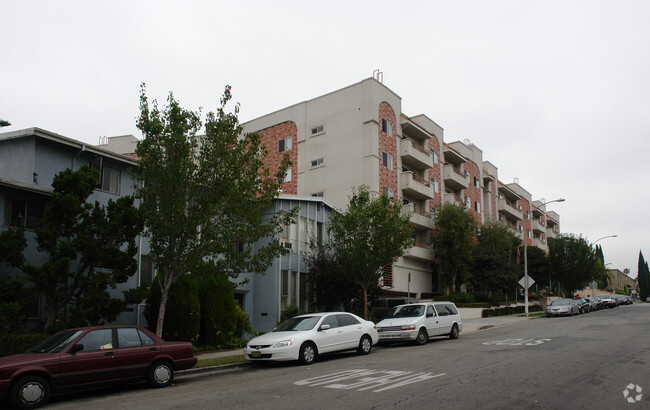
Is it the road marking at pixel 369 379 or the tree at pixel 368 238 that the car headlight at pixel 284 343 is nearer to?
the road marking at pixel 369 379

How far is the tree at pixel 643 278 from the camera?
111 metres

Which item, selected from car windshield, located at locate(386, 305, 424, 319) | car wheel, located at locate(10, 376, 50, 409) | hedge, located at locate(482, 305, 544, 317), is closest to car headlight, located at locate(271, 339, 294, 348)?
car wheel, located at locate(10, 376, 50, 409)

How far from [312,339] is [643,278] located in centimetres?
12258

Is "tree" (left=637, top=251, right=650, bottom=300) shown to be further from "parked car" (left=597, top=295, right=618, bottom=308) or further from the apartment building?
the apartment building

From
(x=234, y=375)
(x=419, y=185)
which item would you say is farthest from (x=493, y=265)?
(x=234, y=375)

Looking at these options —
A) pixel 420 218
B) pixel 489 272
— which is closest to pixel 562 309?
pixel 489 272

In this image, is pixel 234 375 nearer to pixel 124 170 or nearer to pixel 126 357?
pixel 126 357

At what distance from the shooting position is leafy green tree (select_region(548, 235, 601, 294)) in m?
55.7

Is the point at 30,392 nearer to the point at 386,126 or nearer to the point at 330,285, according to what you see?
the point at 330,285

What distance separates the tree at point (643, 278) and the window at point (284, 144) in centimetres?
9915

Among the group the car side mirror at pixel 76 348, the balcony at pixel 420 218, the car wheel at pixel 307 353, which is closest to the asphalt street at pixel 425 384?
the car wheel at pixel 307 353

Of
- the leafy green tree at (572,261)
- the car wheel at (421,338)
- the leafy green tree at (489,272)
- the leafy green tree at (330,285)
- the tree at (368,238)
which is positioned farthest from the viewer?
the leafy green tree at (572,261)

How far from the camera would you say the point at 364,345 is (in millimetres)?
16266

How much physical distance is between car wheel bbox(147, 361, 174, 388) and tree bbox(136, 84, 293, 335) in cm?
412
